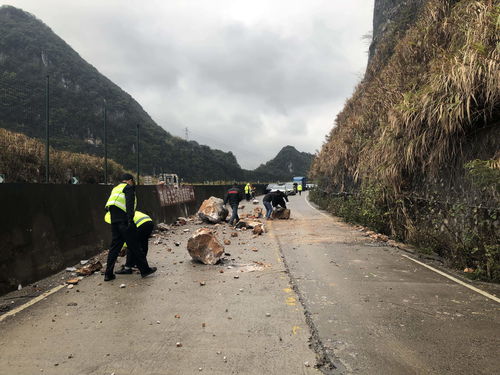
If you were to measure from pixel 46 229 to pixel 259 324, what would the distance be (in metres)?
4.34

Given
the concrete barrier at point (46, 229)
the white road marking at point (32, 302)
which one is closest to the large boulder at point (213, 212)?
→ the concrete barrier at point (46, 229)

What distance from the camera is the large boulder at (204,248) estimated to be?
771 centimetres

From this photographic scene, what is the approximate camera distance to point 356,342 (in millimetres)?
3891

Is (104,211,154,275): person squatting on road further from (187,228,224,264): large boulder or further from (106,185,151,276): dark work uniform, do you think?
(187,228,224,264): large boulder

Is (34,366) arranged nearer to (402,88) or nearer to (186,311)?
(186,311)

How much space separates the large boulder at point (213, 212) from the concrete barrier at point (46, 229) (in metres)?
6.49

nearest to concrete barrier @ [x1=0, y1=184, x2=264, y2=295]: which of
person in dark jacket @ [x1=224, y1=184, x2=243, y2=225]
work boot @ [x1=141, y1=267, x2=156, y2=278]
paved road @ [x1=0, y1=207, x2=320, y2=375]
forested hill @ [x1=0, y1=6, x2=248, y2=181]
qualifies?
paved road @ [x1=0, y1=207, x2=320, y2=375]

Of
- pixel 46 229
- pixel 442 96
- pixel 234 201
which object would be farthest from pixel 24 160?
pixel 442 96

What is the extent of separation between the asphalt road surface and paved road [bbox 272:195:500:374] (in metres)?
0.02

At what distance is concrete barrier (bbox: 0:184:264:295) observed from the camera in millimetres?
5730

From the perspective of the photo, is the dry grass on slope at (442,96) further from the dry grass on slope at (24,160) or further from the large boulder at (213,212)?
the dry grass on slope at (24,160)

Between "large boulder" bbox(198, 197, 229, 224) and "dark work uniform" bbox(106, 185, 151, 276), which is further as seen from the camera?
"large boulder" bbox(198, 197, 229, 224)

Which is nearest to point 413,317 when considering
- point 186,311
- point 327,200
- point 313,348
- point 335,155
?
point 313,348

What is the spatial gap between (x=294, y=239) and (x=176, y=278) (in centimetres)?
520
